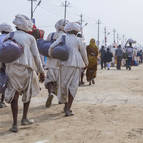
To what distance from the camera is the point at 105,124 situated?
5184 millimetres

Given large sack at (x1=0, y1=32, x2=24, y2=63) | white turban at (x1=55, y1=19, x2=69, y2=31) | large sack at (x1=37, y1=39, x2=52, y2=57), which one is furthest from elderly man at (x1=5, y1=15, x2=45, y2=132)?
white turban at (x1=55, y1=19, x2=69, y2=31)

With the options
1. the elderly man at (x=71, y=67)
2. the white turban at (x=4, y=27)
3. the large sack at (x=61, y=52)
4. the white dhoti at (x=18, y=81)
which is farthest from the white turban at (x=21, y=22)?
the white turban at (x=4, y=27)

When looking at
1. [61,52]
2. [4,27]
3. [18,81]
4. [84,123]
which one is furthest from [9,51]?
[4,27]

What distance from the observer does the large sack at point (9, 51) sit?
14.9 feet

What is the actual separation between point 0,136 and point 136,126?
6.99 feet

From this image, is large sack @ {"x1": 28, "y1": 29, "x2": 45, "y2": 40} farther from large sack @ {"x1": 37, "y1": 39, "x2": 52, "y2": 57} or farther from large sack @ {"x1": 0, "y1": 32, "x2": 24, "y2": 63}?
large sack @ {"x1": 0, "y1": 32, "x2": 24, "y2": 63}

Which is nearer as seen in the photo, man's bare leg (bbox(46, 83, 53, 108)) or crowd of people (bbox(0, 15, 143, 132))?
crowd of people (bbox(0, 15, 143, 132))

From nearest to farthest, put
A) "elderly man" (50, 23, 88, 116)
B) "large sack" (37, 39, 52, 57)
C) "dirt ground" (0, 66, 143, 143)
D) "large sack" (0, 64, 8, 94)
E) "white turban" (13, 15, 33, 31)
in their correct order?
1. "dirt ground" (0, 66, 143, 143)
2. "large sack" (0, 64, 8, 94)
3. "white turban" (13, 15, 33, 31)
4. "elderly man" (50, 23, 88, 116)
5. "large sack" (37, 39, 52, 57)

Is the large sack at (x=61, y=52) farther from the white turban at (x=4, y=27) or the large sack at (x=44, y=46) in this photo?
the white turban at (x=4, y=27)

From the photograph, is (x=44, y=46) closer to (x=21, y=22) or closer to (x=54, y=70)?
(x=54, y=70)

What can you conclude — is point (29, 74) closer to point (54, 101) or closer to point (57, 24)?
point (57, 24)

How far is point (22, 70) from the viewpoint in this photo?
4.80 metres

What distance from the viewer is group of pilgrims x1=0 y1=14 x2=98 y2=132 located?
4.77 meters

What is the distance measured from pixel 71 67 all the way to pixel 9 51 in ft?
5.43
